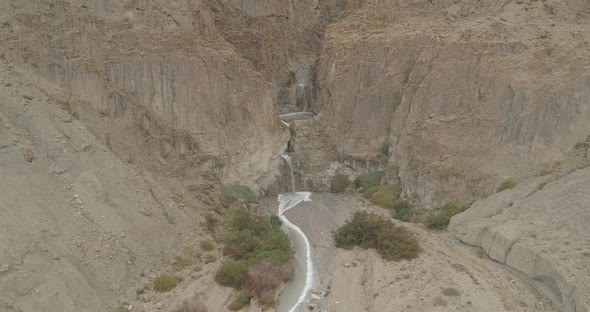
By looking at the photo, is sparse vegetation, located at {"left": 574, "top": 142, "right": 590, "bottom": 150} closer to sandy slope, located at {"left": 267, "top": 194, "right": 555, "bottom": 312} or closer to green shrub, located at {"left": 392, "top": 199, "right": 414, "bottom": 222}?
sandy slope, located at {"left": 267, "top": 194, "right": 555, "bottom": 312}

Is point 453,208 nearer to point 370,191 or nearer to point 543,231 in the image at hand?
point 543,231

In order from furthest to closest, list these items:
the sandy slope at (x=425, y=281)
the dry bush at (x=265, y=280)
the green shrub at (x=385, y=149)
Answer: the green shrub at (x=385, y=149), the dry bush at (x=265, y=280), the sandy slope at (x=425, y=281)

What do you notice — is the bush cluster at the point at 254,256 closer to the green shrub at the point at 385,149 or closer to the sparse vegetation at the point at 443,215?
Result: the sparse vegetation at the point at 443,215

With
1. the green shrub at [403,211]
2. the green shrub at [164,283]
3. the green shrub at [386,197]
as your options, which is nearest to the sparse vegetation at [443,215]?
→ the green shrub at [403,211]

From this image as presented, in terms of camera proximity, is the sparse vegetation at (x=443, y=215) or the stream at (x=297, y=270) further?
the sparse vegetation at (x=443, y=215)

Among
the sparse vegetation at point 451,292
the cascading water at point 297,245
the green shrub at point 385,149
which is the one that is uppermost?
the green shrub at point 385,149

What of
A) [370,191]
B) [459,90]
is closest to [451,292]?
[370,191]

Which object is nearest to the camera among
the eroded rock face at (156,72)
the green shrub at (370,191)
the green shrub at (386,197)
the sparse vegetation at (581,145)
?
the eroded rock face at (156,72)

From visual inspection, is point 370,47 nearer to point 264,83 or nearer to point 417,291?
point 264,83
